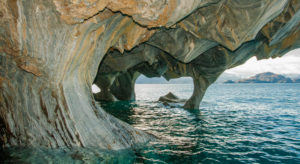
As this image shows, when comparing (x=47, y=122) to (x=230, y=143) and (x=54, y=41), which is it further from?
(x=230, y=143)

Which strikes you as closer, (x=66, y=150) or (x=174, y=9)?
(x=174, y=9)

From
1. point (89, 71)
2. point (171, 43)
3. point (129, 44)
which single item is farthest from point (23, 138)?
point (171, 43)

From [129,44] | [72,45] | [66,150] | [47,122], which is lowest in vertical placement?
[66,150]

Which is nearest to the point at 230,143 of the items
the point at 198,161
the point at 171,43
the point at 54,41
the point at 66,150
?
the point at 198,161

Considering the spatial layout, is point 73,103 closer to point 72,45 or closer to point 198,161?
point 72,45

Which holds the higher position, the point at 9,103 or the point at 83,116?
the point at 9,103

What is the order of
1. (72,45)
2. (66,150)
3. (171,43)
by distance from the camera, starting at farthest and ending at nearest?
(171,43), (66,150), (72,45)

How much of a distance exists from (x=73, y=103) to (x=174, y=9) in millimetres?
4402

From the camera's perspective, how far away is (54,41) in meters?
5.11

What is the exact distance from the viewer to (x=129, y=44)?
7.97 m

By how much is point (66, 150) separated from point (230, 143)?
6.88 m

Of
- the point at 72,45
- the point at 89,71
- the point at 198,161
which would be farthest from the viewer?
the point at 89,71

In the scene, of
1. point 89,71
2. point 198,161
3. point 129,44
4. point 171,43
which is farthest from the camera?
point 171,43

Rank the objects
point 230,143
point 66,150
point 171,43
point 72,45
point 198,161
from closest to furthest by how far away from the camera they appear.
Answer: point 72,45 → point 66,150 → point 198,161 → point 230,143 → point 171,43
